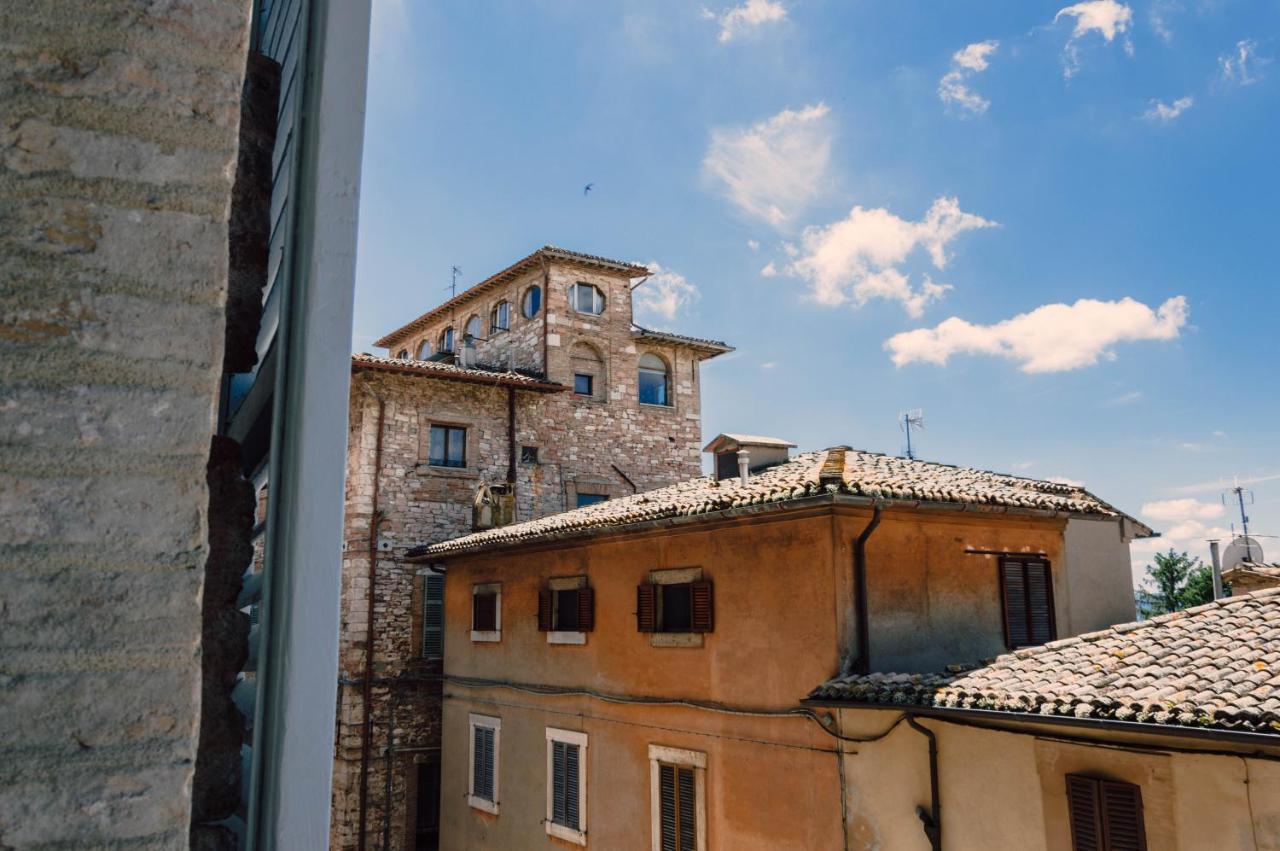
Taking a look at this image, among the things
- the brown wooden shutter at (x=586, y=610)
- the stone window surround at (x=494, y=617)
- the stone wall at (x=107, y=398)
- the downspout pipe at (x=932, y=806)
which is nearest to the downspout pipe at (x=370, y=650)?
the stone window surround at (x=494, y=617)

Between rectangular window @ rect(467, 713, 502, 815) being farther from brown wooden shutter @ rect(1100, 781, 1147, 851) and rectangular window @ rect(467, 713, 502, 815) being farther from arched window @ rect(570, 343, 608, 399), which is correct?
brown wooden shutter @ rect(1100, 781, 1147, 851)

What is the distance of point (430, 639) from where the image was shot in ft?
60.3

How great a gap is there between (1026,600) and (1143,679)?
3990mm

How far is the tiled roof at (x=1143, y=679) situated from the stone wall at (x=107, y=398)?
6.99 m

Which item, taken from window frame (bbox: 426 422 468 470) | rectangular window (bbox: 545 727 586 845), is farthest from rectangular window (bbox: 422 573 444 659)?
rectangular window (bbox: 545 727 586 845)

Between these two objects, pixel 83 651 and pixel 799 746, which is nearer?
pixel 83 651

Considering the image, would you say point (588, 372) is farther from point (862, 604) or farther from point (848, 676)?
point (848, 676)

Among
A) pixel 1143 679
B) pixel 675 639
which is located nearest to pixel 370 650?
pixel 675 639

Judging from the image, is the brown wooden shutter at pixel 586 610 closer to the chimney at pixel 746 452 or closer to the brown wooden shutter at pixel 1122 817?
the chimney at pixel 746 452

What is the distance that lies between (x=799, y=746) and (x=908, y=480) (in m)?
3.41

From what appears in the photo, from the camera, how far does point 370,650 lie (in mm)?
17609

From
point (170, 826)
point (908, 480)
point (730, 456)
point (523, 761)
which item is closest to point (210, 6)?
point (170, 826)

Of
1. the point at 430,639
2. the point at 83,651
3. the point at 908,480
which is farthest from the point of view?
the point at 430,639

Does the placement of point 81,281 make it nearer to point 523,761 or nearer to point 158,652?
point 158,652
